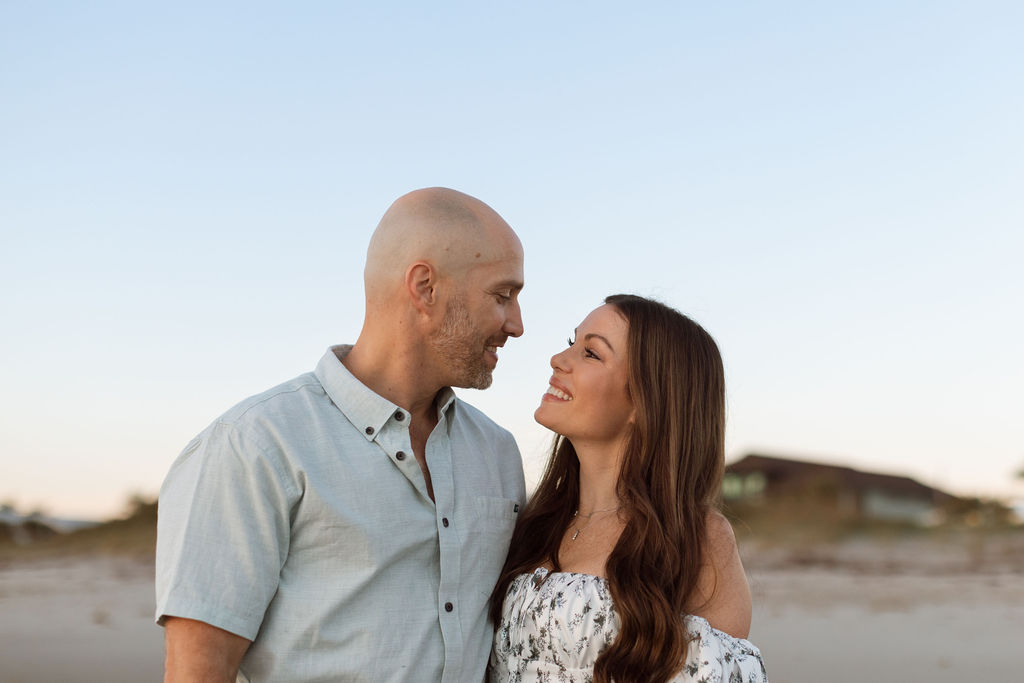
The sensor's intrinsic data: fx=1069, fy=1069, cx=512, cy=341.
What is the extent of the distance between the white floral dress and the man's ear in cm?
96

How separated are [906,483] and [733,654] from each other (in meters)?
19.3

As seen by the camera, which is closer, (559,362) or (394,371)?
(394,371)

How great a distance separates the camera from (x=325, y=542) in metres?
2.81

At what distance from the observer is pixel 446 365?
322cm

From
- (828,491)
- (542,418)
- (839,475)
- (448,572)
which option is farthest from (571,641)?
(839,475)

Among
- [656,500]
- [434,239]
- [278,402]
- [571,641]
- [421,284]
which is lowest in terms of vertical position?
[571,641]

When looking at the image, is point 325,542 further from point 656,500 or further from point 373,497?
point 656,500

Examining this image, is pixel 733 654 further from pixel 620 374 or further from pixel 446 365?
pixel 446 365

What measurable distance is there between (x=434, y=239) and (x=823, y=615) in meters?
16.4

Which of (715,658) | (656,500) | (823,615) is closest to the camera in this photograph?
(715,658)

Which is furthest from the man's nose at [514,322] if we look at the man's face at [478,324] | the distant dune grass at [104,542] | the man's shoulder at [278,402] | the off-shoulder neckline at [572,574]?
the distant dune grass at [104,542]

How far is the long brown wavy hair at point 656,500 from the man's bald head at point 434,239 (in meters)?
0.63

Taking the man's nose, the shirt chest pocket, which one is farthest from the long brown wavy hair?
the man's nose

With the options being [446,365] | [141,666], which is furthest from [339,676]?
[141,666]
